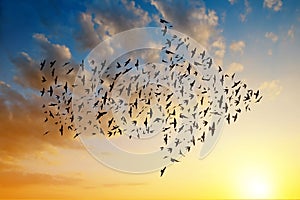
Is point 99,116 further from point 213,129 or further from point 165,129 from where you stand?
point 213,129

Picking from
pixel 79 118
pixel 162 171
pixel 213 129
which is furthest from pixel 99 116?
pixel 213 129

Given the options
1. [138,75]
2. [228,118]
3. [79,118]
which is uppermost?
[138,75]

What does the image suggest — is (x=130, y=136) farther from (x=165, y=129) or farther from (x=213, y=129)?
(x=213, y=129)

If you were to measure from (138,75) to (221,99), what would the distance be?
10867 millimetres

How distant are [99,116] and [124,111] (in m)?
6.38

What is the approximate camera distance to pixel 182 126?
155 feet

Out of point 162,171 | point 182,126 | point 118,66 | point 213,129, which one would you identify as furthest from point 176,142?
point 118,66

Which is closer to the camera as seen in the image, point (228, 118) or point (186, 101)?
point (228, 118)

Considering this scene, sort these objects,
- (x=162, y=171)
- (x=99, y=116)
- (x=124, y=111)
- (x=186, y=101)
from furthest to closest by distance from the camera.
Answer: (x=124, y=111), (x=186, y=101), (x=99, y=116), (x=162, y=171)

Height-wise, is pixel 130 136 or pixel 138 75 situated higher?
pixel 138 75

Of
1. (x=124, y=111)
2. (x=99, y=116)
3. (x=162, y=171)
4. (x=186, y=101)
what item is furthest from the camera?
(x=124, y=111)

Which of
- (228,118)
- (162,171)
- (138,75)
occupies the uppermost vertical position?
(138,75)

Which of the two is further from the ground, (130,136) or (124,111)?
(124,111)

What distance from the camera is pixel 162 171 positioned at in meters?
39.5
